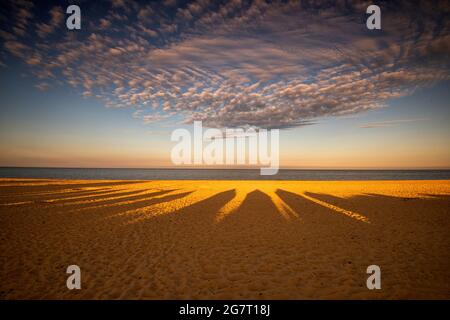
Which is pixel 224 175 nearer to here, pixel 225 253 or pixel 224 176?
pixel 224 176

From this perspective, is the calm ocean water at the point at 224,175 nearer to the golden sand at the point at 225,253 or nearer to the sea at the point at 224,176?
the sea at the point at 224,176

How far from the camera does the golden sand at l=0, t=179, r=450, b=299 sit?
222 inches

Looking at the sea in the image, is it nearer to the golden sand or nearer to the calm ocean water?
the calm ocean water

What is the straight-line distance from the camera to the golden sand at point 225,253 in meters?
5.64

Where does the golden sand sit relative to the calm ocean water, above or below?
above

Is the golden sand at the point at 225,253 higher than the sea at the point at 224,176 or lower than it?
higher

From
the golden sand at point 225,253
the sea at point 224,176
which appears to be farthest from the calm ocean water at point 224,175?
the golden sand at point 225,253

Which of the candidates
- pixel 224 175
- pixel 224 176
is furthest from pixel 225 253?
pixel 224 175

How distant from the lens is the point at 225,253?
793 centimetres

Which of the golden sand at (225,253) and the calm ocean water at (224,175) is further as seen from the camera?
the calm ocean water at (224,175)

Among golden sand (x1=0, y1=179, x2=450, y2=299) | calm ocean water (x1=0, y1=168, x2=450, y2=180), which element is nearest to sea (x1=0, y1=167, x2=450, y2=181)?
calm ocean water (x1=0, y1=168, x2=450, y2=180)

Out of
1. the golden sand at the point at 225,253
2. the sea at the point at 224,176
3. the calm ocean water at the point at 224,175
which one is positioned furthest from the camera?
the calm ocean water at the point at 224,175

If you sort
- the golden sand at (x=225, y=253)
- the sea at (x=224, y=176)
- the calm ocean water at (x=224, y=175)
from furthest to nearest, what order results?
the calm ocean water at (x=224, y=175) → the sea at (x=224, y=176) → the golden sand at (x=225, y=253)
